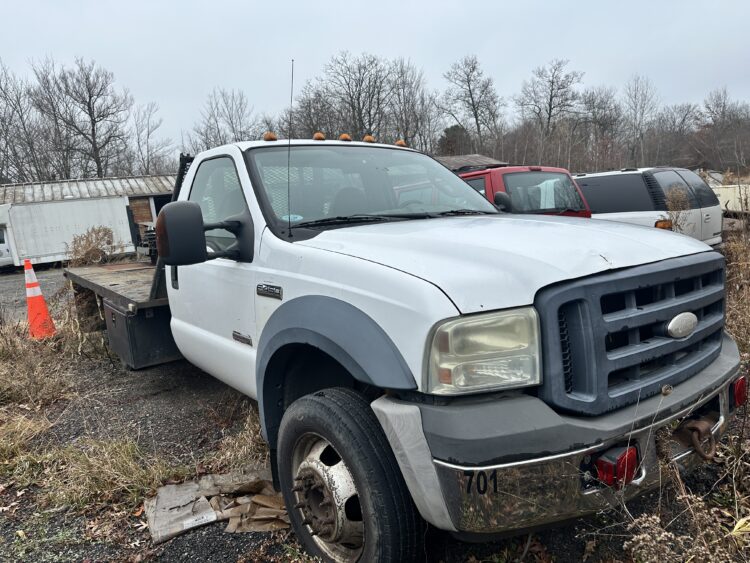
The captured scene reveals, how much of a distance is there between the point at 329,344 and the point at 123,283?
344 cm

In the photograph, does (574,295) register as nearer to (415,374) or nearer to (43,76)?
(415,374)

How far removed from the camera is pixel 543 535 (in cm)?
256

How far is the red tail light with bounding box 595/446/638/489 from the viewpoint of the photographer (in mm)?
1742

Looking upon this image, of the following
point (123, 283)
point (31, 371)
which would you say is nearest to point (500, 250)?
point (123, 283)

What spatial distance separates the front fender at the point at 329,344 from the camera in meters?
1.86

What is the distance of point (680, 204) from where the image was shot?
6504 mm

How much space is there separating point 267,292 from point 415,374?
1.10m

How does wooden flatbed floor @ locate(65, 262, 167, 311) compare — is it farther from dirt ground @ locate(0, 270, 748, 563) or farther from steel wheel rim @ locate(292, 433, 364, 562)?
steel wheel rim @ locate(292, 433, 364, 562)

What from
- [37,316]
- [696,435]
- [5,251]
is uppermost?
[696,435]

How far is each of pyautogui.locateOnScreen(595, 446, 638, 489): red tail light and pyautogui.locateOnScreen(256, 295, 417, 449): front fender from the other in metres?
0.64

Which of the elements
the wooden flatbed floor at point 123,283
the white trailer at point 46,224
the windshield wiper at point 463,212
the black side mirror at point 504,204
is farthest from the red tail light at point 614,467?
the white trailer at point 46,224

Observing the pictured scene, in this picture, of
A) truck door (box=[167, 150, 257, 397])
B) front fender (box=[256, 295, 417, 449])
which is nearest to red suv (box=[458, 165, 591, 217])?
→ truck door (box=[167, 150, 257, 397])

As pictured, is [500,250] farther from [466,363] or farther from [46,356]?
[46,356]

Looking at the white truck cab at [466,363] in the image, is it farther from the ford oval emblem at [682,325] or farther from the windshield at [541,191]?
the windshield at [541,191]
